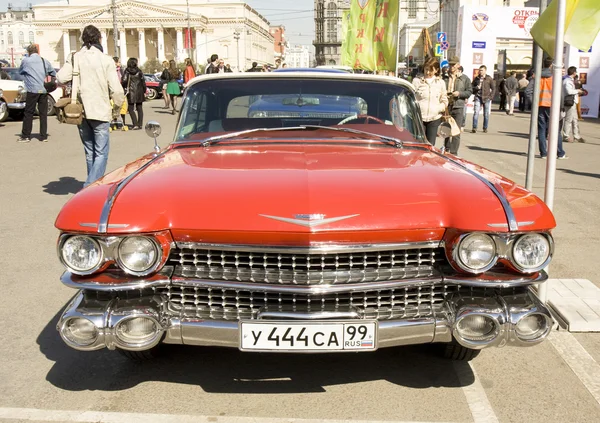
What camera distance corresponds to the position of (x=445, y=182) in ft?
11.9

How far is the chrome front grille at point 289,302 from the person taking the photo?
129 inches

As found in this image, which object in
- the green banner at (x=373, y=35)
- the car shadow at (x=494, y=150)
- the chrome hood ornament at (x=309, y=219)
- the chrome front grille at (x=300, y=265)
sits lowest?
the car shadow at (x=494, y=150)

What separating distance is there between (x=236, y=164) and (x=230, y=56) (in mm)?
125387

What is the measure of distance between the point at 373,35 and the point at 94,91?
9.09 m

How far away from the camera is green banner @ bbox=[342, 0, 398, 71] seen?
15102mm

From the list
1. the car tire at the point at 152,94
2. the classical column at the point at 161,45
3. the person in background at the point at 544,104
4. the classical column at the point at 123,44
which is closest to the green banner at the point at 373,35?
the person in background at the point at 544,104

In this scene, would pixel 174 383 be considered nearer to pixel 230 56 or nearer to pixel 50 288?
pixel 50 288

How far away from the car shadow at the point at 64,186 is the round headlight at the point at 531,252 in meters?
7.61

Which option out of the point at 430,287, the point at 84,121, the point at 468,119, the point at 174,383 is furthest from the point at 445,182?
the point at 468,119

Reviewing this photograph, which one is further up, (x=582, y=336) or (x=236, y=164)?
(x=236, y=164)

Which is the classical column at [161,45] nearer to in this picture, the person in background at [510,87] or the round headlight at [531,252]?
the person in background at [510,87]

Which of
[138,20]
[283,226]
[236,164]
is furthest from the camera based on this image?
[138,20]

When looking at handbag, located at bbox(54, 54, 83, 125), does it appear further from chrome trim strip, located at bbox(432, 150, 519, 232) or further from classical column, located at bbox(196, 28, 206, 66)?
classical column, located at bbox(196, 28, 206, 66)

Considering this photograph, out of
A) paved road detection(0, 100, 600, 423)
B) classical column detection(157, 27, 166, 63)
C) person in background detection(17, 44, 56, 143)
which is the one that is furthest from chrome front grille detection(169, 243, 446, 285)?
classical column detection(157, 27, 166, 63)
